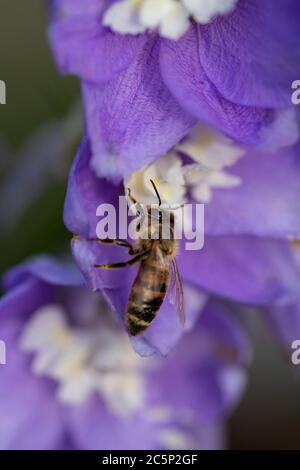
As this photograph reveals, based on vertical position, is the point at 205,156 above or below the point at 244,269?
above

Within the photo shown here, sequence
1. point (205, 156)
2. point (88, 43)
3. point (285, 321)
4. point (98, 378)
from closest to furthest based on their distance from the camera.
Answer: point (88, 43) < point (205, 156) < point (285, 321) < point (98, 378)

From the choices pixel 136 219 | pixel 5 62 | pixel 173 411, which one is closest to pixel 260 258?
pixel 136 219

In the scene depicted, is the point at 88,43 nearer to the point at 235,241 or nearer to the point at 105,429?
the point at 235,241

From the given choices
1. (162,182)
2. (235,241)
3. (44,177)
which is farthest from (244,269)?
(44,177)

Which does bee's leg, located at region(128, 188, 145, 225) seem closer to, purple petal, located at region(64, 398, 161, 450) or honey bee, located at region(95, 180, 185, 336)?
honey bee, located at region(95, 180, 185, 336)
